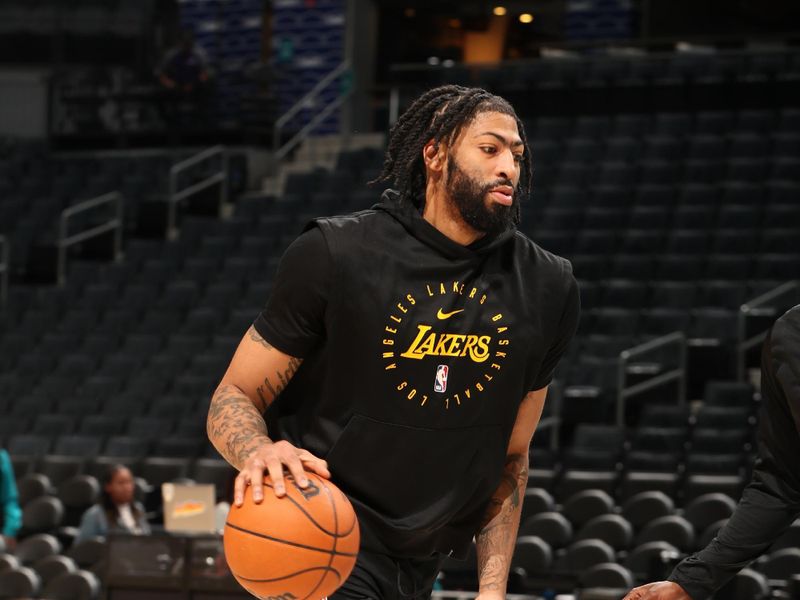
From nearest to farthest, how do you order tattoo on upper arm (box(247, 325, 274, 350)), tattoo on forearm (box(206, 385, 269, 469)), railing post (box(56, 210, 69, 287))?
tattoo on forearm (box(206, 385, 269, 469))
tattoo on upper arm (box(247, 325, 274, 350))
railing post (box(56, 210, 69, 287))

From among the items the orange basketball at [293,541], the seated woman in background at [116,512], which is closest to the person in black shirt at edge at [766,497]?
the orange basketball at [293,541]

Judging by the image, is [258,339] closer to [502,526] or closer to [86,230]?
[502,526]

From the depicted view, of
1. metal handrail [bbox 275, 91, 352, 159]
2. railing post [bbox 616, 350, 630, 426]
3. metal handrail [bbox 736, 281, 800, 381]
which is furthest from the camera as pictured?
metal handrail [bbox 275, 91, 352, 159]

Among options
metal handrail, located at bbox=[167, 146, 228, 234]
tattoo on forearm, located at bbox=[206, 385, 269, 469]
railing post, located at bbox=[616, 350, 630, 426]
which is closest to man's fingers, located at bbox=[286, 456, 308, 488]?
tattoo on forearm, located at bbox=[206, 385, 269, 469]

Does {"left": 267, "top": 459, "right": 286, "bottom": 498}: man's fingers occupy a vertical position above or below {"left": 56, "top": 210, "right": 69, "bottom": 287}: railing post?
above

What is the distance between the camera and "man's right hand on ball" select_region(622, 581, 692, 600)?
298 centimetres

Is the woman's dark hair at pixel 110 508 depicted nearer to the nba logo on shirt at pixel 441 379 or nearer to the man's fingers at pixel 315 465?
the nba logo on shirt at pixel 441 379

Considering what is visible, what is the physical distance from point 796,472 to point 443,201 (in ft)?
2.90

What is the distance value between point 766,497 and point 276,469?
3.31 feet

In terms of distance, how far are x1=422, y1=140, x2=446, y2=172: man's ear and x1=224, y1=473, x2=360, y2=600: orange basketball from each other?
0.73 m

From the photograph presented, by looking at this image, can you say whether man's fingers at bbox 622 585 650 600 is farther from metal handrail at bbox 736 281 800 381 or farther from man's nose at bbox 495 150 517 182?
metal handrail at bbox 736 281 800 381

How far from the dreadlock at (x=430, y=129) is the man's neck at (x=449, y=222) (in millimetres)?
79

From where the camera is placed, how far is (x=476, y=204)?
288 centimetres

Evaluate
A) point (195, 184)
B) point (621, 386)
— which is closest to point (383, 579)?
point (621, 386)
